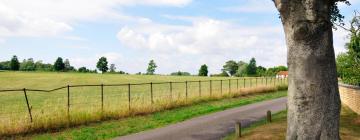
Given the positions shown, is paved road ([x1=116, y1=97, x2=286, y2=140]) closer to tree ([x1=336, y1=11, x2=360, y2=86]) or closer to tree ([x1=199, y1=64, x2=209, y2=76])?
tree ([x1=336, y1=11, x2=360, y2=86])

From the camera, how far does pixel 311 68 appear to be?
9.33 m

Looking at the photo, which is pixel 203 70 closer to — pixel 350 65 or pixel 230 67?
pixel 230 67

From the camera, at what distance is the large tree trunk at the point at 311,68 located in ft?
30.2

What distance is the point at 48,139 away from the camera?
16.0 meters

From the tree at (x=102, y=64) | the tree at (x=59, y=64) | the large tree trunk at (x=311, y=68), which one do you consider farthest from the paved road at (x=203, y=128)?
the tree at (x=102, y=64)

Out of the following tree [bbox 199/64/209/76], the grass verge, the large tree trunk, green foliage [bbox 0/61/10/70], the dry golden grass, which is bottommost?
the grass verge

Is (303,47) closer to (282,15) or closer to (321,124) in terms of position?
(282,15)

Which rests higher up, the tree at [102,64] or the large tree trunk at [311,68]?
the tree at [102,64]

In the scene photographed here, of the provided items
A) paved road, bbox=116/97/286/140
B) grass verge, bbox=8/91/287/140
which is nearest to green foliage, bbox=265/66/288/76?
grass verge, bbox=8/91/287/140

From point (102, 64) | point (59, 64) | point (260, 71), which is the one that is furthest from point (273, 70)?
point (59, 64)

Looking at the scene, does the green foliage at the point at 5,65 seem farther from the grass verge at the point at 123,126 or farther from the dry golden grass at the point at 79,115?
the grass verge at the point at 123,126

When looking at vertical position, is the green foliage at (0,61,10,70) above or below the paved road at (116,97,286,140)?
above

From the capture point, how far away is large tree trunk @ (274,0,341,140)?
9.21 meters

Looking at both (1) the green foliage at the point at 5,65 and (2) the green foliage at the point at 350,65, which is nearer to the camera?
(2) the green foliage at the point at 350,65
